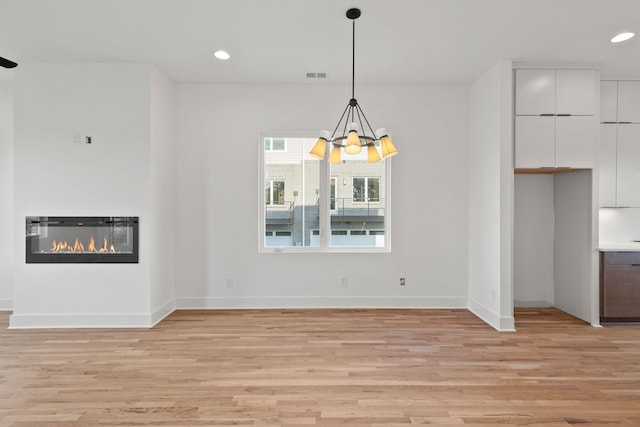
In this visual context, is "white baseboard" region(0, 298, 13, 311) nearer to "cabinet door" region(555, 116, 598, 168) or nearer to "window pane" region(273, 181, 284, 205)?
"window pane" region(273, 181, 284, 205)

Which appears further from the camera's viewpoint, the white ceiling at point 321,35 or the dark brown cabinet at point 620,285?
the dark brown cabinet at point 620,285

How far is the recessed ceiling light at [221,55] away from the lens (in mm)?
3585

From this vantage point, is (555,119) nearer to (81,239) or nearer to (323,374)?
(323,374)

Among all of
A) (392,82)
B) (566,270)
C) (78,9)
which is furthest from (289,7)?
(566,270)

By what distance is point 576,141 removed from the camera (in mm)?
3902

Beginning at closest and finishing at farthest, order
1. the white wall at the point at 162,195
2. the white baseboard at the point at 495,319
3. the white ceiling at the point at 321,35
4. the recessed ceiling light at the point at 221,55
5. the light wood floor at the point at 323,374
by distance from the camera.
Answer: the light wood floor at the point at 323,374 → the white ceiling at the point at 321,35 → the recessed ceiling light at the point at 221,55 → the white baseboard at the point at 495,319 → the white wall at the point at 162,195

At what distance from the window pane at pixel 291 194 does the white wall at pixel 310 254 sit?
0.19 meters

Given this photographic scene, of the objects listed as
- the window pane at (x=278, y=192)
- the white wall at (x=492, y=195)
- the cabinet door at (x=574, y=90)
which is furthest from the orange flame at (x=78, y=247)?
the cabinet door at (x=574, y=90)

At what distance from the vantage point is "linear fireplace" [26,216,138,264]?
3877 mm

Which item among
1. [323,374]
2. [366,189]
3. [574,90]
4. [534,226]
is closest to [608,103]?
[574,90]

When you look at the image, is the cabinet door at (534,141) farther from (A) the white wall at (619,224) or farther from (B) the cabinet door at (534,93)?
(A) the white wall at (619,224)

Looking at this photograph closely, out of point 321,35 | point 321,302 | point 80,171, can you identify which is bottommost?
point 321,302

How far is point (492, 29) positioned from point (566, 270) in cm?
313

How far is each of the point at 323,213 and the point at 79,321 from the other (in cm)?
314
